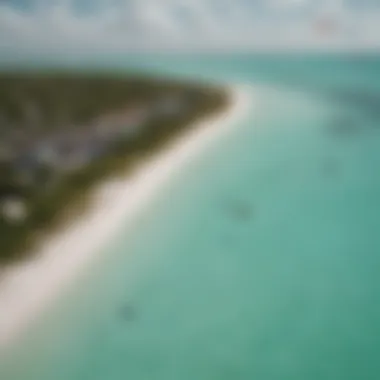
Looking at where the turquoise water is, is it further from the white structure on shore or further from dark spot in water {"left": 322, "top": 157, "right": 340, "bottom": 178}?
the white structure on shore

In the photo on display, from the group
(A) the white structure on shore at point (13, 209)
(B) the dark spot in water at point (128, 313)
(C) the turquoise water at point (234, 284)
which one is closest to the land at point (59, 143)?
(A) the white structure on shore at point (13, 209)

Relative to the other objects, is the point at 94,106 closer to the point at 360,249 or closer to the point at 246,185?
the point at 246,185

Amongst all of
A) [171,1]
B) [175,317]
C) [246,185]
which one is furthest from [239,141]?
[175,317]

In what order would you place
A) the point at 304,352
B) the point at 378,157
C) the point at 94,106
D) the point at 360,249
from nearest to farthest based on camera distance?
the point at 304,352 < the point at 360,249 < the point at 94,106 < the point at 378,157

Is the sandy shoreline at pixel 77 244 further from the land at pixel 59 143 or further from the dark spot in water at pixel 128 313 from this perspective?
the dark spot in water at pixel 128 313

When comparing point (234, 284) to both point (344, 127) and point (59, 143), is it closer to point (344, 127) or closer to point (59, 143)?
point (59, 143)

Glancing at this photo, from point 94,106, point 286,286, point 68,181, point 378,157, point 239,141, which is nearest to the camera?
point 286,286

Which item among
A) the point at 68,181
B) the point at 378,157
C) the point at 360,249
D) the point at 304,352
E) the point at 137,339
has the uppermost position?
the point at 378,157
